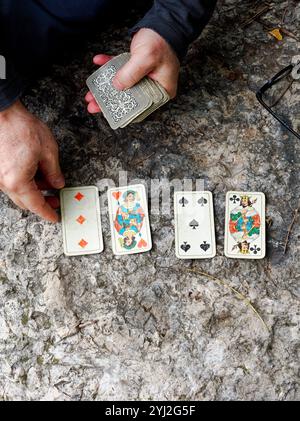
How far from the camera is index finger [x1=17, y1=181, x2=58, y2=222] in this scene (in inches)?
74.6

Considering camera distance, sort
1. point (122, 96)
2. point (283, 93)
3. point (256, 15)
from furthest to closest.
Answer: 1. point (256, 15)
2. point (283, 93)
3. point (122, 96)

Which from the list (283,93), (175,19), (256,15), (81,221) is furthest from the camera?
(256,15)

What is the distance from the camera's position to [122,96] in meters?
2.01

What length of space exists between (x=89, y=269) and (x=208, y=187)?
58cm

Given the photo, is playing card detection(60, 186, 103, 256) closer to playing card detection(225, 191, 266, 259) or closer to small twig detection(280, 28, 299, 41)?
playing card detection(225, 191, 266, 259)

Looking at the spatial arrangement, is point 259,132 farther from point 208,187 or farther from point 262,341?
point 262,341

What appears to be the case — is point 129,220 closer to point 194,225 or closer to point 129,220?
point 129,220

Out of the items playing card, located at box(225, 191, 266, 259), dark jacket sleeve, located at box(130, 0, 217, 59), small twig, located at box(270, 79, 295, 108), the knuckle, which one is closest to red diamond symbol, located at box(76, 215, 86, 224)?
the knuckle

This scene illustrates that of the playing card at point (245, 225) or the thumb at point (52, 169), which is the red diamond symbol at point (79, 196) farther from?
the playing card at point (245, 225)

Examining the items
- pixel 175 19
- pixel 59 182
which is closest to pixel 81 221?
pixel 59 182

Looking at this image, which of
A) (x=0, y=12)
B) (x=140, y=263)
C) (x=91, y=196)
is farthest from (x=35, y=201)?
(x=0, y=12)

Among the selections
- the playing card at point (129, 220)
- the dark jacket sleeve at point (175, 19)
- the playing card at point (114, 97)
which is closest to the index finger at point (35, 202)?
the playing card at point (129, 220)

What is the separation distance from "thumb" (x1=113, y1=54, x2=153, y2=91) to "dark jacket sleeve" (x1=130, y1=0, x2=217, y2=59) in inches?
4.8

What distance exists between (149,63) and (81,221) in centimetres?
66
